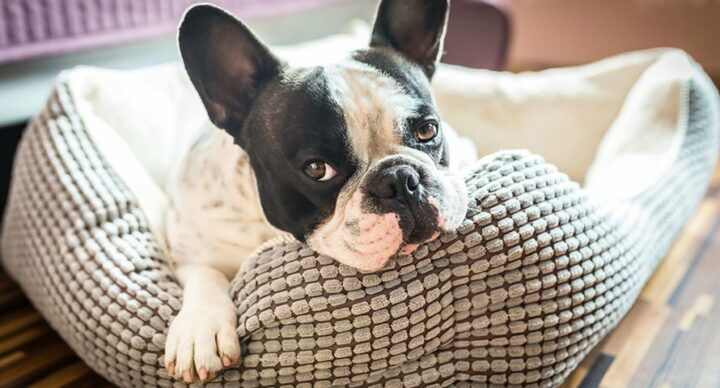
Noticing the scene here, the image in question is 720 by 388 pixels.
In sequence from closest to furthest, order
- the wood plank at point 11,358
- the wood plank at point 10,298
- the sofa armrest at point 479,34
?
1. the wood plank at point 11,358
2. the wood plank at point 10,298
3. the sofa armrest at point 479,34

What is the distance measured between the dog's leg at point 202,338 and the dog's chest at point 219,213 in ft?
0.70

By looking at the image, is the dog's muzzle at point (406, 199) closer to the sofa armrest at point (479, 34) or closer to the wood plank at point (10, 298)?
the wood plank at point (10, 298)

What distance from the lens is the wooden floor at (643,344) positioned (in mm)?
1763

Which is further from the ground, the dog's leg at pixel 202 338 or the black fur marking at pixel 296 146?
the black fur marking at pixel 296 146

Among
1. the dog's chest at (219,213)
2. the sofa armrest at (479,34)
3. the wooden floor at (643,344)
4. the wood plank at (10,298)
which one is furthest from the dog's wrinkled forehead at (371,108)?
the sofa armrest at (479,34)

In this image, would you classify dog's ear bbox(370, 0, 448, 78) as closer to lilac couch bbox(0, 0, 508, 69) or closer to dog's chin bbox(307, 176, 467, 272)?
dog's chin bbox(307, 176, 467, 272)

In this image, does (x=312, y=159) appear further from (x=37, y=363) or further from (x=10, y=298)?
(x=10, y=298)

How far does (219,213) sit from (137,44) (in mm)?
1201

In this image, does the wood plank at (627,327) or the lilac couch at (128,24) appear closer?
the wood plank at (627,327)

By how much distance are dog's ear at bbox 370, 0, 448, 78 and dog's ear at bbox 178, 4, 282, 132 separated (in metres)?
0.29

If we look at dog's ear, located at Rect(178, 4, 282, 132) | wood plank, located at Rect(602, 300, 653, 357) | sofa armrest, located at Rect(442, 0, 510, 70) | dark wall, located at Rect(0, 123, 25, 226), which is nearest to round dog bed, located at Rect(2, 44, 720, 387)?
wood plank, located at Rect(602, 300, 653, 357)

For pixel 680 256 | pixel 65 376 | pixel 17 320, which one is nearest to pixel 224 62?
pixel 65 376

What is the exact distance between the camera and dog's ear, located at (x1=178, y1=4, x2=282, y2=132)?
1574mm

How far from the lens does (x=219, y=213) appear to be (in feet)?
6.07
